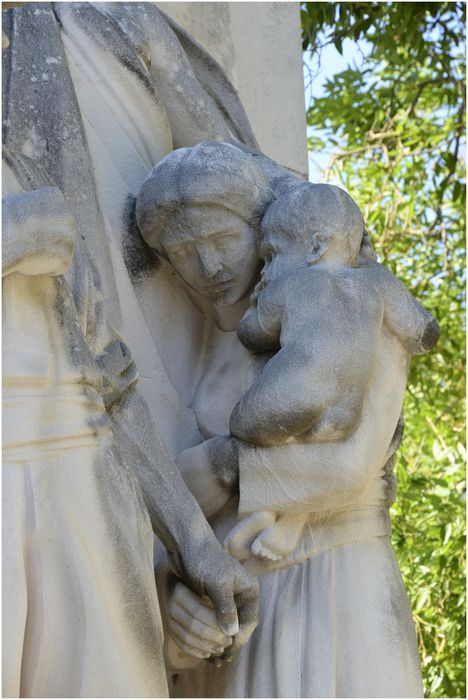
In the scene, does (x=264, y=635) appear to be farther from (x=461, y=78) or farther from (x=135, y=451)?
(x=461, y=78)

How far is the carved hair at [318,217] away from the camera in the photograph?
3.79m

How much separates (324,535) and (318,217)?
25.5 inches

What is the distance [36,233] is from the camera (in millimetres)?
3346

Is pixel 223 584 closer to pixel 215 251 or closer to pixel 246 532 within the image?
pixel 246 532

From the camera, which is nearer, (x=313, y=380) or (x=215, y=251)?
(x=313, y=380)

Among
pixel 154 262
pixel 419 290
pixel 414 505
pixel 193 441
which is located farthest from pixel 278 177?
pixel 419 290

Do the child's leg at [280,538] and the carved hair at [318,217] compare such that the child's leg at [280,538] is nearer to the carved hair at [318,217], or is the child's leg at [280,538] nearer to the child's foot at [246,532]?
the child's foot at [246,532]

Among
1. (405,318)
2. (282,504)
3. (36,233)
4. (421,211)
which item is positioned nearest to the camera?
(36,233)

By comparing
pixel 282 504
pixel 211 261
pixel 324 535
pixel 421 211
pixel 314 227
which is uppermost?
pixel 314 227

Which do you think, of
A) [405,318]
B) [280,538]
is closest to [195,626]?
[280,538]

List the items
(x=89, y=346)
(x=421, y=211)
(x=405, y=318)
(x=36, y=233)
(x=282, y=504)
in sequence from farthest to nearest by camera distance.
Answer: (x=421, y=211), (x=405, y=318), (x=282, y=504), (x=89, y=346), (x=36, y=233)

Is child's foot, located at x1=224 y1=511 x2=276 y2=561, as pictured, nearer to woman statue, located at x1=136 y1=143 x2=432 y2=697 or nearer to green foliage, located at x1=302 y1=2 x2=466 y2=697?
woman statue, located at x1=136 y1=143 x2=432 y2=697

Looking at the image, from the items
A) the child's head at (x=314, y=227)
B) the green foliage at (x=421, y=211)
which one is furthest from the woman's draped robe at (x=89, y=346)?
the green foliage at (x=421, y=211)

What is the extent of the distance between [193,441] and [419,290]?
378cm
